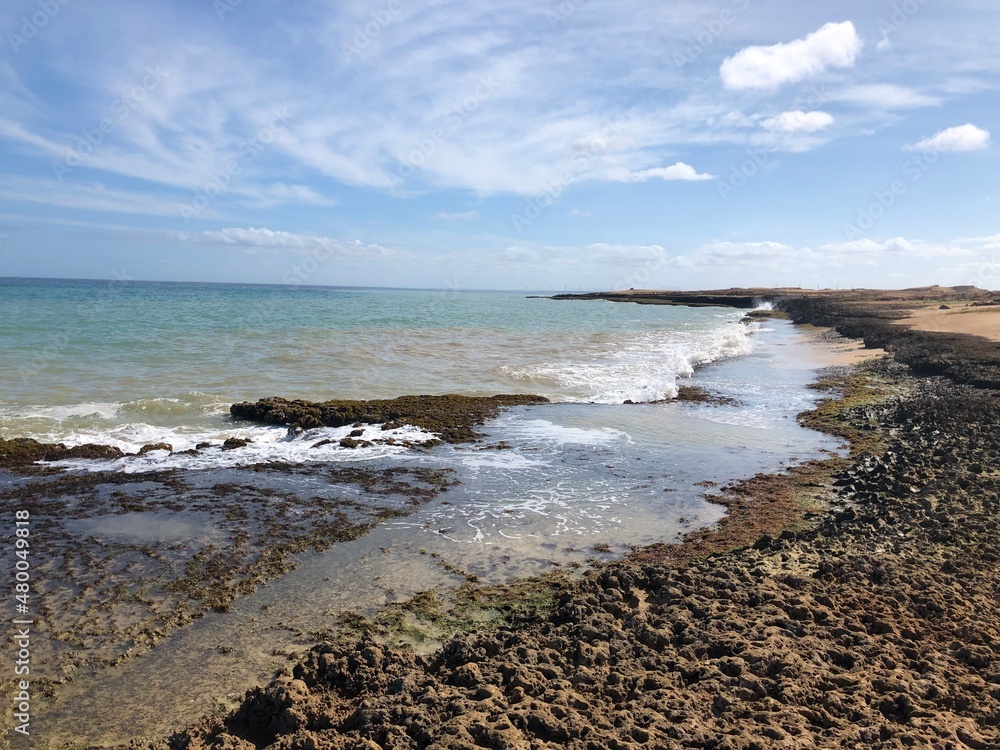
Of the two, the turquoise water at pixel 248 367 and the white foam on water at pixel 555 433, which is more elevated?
the turquoise water at pixel 248 367

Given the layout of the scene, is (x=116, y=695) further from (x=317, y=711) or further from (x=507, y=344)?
(x=507, y=344)

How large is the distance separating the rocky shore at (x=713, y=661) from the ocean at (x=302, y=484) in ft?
3.06

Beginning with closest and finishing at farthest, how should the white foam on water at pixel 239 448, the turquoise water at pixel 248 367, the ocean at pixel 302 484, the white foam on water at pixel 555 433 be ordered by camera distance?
the ocean at pixel 302 484 < the white foam on water at pixel 239 448 < the white foam on water at pixel 555 433 < the turquoise water at pixel 248 367

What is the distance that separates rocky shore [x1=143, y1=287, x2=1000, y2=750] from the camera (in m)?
4.08

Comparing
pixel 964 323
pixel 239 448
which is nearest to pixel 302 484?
pixel 239 448

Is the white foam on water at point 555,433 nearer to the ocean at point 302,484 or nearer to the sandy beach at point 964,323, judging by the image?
the ocean at point 302,484

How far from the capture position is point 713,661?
4.87 m

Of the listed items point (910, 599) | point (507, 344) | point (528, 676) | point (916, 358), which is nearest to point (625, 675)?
point (528, 676)

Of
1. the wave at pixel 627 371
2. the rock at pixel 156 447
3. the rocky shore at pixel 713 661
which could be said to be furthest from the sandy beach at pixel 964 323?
the rock at pixel 156 447

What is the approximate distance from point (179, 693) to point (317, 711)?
57.5 inches

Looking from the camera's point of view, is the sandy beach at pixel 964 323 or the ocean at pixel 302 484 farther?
the sandy beach at pixel 964 323

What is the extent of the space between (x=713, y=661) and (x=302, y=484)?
24.9ft

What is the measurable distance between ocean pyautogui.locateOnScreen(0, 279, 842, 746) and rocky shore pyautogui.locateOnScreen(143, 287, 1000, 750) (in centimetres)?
93

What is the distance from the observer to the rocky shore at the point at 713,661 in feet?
13.4
